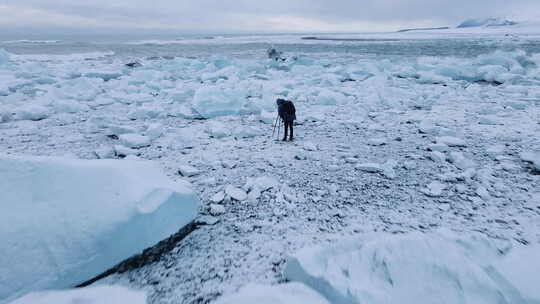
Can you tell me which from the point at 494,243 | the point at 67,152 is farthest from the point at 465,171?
the point at 67,152

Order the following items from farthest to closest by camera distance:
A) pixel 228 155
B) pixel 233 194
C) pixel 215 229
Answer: pixel 228 155, pixel 233 194, pixel 215 229

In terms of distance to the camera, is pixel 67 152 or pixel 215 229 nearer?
pixel 215 229

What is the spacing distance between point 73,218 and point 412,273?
187 centimetres

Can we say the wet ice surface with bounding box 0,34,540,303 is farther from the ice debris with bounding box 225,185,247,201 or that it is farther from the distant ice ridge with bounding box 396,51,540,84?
the distant ice ridge with bounding box 396,51,540,84

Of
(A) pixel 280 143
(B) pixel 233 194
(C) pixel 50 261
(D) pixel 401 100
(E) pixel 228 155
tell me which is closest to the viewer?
(C) pixel 50 261

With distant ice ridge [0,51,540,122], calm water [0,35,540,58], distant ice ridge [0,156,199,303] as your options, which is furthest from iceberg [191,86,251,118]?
calm water [0,35,540,58]

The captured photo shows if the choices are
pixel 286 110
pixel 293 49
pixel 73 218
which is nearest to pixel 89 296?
pixel 73 218

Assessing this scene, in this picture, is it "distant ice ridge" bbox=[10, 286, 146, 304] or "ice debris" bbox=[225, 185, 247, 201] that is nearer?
"distant ice ridge" bbox=[10, 286, 146, 304]

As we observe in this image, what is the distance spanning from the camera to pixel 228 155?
11.8 ft

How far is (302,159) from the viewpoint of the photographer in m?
3.46

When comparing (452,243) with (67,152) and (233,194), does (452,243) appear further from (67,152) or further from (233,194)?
(67,152)

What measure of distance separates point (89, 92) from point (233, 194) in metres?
5.85

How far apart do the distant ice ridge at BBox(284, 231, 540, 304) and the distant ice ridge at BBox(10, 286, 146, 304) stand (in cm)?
85

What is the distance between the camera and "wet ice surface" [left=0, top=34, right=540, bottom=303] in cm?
208
